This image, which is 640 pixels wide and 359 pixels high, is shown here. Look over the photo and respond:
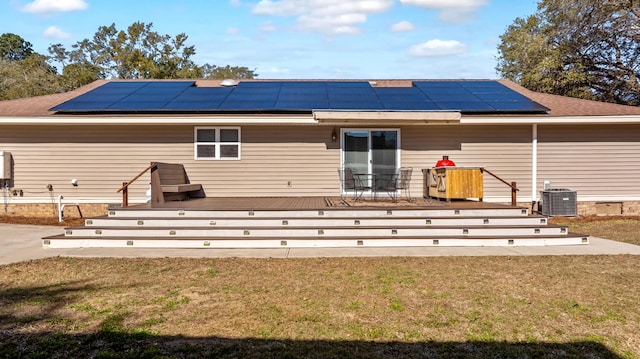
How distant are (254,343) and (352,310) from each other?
3.65 ft

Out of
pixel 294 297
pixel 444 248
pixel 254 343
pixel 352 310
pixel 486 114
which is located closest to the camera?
pixel 254 343

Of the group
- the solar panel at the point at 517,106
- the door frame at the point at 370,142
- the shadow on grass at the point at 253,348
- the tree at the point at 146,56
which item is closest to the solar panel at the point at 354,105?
the door frame at the point at 370,142

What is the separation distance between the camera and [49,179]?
1085 cm

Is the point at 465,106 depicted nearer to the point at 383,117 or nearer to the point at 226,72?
the point at 383,117

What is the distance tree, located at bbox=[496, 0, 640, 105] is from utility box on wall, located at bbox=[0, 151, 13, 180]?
18464 millimetres

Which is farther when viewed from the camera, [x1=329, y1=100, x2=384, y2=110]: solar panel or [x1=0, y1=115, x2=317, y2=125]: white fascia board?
[x1=329, y1=100, x2=384, y2=110]: solar panel

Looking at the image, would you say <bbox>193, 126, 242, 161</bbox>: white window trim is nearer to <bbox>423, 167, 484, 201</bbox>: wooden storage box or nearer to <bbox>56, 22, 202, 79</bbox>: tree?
<bbox>423, 167, 484, 201</bbox>: wooden storage box

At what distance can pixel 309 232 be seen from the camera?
302 inches

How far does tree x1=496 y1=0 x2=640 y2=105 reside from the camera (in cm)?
1730

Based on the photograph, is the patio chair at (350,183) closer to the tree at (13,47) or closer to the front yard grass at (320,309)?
the front yard grass at (320,309)

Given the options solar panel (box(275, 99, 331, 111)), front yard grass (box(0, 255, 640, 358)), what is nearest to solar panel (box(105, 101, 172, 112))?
solar panel (box(275, 99, 331, 111))

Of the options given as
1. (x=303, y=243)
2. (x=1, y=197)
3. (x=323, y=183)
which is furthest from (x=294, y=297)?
(x=1, y=197)

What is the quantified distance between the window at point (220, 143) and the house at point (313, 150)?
0.08ft

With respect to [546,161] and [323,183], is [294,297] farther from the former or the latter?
[546,161]
